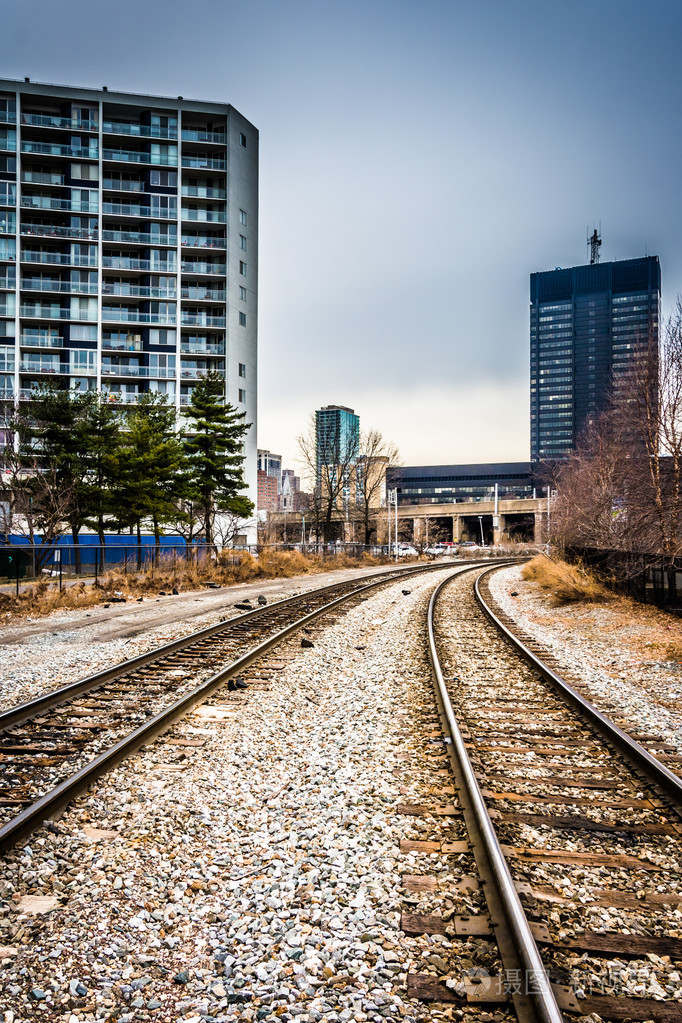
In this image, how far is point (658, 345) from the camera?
773 inches

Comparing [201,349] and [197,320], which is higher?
[197,320]

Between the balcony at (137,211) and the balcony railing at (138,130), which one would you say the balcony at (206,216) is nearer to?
the balcony at (137,211)

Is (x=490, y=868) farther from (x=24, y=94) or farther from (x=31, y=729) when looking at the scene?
(x=24, y=94)

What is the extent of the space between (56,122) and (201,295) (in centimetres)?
2089

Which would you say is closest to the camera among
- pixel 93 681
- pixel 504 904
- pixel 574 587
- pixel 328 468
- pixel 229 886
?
pixel 504 904

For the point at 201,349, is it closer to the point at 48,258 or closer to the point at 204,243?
the point at 204,243

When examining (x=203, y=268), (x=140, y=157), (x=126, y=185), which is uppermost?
(x=140, y=157)

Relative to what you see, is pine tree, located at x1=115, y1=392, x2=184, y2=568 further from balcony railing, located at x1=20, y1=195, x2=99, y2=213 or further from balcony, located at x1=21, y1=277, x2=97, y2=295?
balcony railing, located at x1=20, y1=195, x2=99, y2=213

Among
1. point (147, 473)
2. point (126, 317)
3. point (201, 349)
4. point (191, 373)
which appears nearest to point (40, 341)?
point (126, 317)

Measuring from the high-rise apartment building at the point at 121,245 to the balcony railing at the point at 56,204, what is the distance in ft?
0.39

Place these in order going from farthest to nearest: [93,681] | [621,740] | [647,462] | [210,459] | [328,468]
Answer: [328,468], [210,459], [647,462], [93,681], [621,740]

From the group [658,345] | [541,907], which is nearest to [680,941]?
[541,907]

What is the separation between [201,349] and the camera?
64.5 metres

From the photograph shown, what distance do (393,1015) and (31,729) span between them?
556 centimetres
